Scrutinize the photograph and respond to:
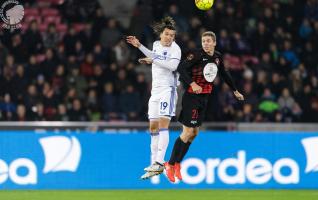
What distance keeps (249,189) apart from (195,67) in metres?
3.71

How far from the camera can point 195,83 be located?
541 inches

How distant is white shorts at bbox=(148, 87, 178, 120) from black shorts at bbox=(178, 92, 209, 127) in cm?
22

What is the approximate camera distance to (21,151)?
16531 mm

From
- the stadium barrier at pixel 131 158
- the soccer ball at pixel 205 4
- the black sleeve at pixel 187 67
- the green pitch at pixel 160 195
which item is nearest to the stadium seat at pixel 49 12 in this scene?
the stadium barrier at pixel 131 158

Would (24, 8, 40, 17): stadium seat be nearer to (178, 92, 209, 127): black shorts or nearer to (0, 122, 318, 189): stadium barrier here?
(0, 122, 318, 189): stadium barrier

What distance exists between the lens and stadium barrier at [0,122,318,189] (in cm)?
1653

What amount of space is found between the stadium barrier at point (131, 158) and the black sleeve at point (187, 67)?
3263 millimetres

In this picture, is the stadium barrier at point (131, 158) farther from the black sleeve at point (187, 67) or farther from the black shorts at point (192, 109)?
the black sleeve at point (187, 67)

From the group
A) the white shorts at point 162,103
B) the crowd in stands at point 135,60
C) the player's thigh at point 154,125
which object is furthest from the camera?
the crowd in stands at point 135,60

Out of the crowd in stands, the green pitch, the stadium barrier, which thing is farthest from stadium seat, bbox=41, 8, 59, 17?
the green pitch

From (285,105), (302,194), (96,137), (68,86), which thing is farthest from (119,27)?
(302,194)

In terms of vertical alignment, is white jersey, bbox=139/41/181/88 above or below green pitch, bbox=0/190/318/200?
above

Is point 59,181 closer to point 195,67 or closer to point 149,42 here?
point 195,67

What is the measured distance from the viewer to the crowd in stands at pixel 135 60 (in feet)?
64.4
